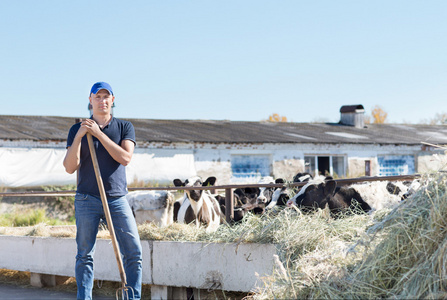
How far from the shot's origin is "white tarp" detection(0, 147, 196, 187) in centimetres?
2180

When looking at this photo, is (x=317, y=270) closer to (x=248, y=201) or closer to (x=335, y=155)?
(x=248, y=201)

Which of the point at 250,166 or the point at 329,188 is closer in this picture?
the point at 329,188

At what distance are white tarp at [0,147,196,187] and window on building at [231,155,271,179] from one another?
Result: 2.21 meters

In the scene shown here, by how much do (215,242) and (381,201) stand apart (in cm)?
353

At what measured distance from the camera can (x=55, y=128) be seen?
82.8 ft

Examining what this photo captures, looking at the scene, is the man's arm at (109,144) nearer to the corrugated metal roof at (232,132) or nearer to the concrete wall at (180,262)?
the concrete wall at (180,262)

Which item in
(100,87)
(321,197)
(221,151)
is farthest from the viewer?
(221,151)

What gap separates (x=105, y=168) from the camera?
540 cm

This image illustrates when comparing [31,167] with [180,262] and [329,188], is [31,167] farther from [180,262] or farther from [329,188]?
[180,262]

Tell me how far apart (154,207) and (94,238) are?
8346mm

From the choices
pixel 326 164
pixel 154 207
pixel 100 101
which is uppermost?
pixel 100 101

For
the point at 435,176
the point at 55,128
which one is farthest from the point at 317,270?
the point at 55,128

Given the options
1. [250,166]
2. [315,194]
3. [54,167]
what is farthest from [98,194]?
[250,166]

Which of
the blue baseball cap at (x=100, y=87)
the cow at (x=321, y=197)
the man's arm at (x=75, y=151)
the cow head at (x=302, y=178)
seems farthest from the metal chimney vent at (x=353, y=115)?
the man's arm at (x=75, y=151)
